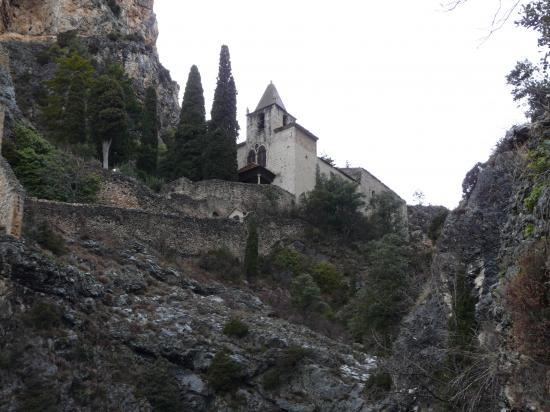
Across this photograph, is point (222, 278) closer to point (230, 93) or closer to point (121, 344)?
point (121, 344)

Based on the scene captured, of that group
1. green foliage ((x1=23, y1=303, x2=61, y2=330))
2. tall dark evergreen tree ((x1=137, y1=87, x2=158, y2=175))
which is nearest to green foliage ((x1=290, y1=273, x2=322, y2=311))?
green foliage ((x1=23, y1=303, x2=61, y2=330))

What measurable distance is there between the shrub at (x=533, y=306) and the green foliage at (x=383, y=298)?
12.5 metres

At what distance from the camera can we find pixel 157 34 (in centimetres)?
6544

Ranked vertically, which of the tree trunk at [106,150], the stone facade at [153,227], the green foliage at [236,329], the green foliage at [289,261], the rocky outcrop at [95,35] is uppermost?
the rocky outcrop at [95,35]

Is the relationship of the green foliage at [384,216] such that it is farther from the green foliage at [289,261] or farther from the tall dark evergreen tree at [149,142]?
the tall dark evergreen tree at [149,142]

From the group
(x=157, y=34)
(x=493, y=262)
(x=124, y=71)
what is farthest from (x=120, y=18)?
(x=493, y=262)

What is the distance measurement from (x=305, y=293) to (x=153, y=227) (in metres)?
6.42

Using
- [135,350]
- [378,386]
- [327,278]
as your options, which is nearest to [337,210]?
[327,278]

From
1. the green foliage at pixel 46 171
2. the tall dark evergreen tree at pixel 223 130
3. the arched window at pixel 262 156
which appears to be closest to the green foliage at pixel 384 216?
the arched window at pixel 262 156

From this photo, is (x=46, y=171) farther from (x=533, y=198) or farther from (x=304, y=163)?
(x=533, y=198)

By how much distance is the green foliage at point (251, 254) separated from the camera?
33.5 m

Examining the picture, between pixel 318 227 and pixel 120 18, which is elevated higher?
pixel 120 18

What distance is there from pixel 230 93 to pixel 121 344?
23509mm

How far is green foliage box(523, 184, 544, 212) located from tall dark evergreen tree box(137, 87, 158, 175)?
107ft
